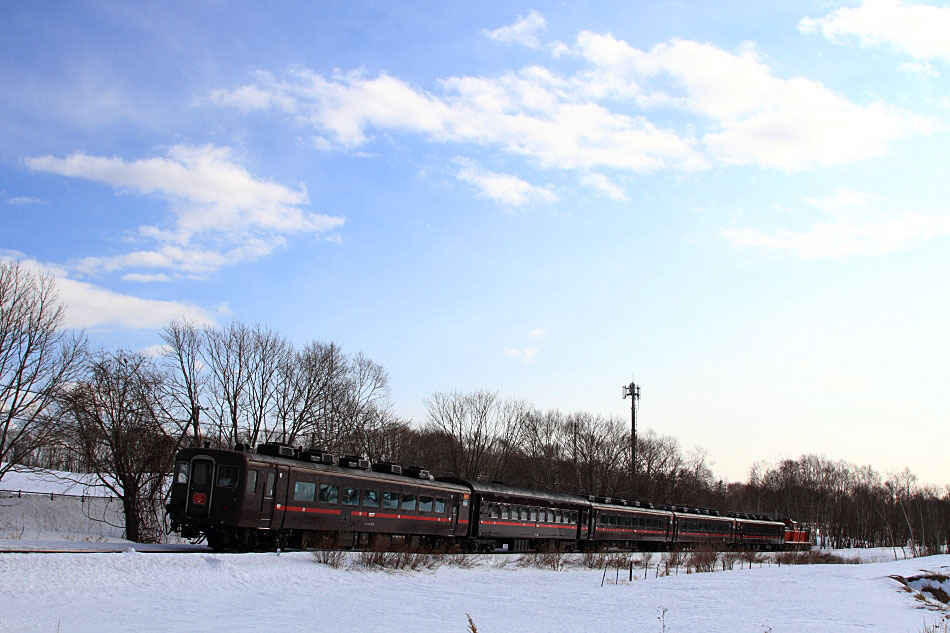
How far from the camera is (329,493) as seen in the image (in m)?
24.5

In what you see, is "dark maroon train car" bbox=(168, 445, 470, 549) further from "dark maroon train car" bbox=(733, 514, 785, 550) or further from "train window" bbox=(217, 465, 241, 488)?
"dark maroon train car" bbox=(733, 514, 785, 550)

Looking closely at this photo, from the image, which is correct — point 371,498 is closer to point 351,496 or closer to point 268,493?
point 351,496

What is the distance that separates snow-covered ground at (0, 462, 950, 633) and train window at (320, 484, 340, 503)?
112 inches

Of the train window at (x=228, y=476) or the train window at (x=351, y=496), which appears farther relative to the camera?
the train window at (x=351, y=496)

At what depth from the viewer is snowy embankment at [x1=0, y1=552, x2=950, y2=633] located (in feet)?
41.8

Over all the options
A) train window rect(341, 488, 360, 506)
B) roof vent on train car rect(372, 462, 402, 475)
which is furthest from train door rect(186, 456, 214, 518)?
roof vent on train car rect(372, 462, 402, 475)

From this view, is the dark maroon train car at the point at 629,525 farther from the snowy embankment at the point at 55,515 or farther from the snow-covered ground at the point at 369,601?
the snowy embankment at the point at 55,515

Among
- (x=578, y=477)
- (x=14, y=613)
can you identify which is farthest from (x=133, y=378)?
(x=578, y=477)

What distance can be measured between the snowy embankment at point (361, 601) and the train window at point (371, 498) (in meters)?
4.42

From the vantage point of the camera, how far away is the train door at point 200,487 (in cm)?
2233

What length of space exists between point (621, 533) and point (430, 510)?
60.0 ft

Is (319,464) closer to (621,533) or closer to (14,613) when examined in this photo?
(14,613)

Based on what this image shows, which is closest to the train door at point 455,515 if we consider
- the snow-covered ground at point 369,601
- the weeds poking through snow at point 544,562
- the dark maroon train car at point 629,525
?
the weeds poking through snow at point 544,562

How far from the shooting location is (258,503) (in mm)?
22062
